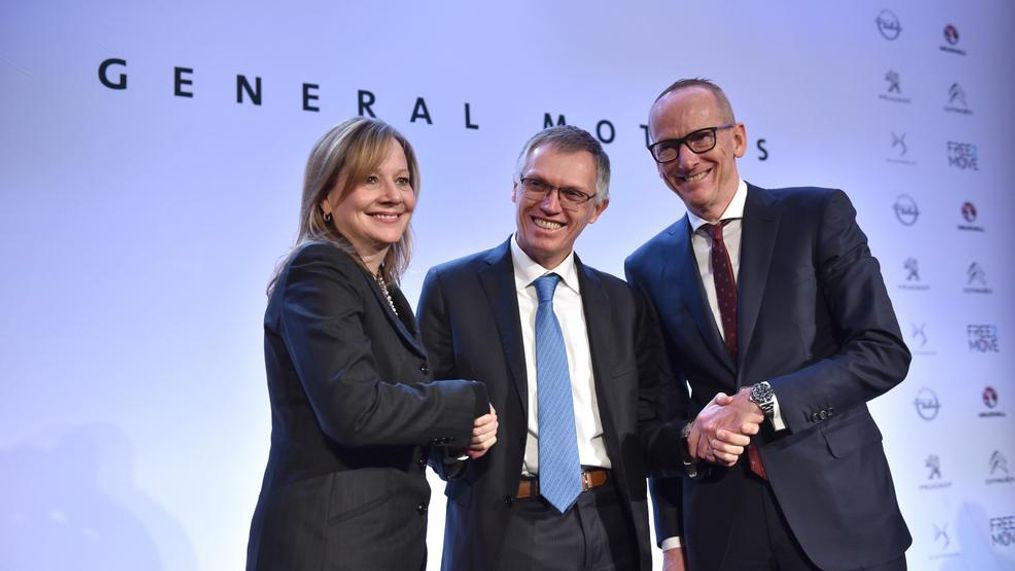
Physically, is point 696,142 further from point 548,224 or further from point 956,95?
point 956,95

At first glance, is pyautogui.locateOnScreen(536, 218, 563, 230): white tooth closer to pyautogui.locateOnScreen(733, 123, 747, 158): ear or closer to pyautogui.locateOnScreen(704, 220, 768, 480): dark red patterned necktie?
pyautogui.locateOnScreen(704, 220, 768, 480): dark red patterned necktie

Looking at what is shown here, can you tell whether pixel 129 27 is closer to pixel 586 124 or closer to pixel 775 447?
pixel 586 124

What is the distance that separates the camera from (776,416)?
2.06m

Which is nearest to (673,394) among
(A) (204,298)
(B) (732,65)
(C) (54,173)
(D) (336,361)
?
(D) (336,361)

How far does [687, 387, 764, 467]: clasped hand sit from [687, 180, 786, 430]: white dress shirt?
0.87 feet

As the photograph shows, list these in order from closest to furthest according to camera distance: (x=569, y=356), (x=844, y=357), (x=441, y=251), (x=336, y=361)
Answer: (x=336, y=361)
(x=844, y=357)
(x=569, y=356)
(x=441, y=251)

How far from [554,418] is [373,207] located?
2.26 ft

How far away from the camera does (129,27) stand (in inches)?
124

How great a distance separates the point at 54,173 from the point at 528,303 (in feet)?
5.80

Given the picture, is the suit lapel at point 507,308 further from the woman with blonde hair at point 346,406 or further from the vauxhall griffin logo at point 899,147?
the vauxhall griffin logo at point 899,147

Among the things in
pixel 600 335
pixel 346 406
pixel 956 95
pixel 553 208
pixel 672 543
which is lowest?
pixel 672 543

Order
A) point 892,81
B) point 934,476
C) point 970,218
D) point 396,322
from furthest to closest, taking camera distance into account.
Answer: point 970,218 < point 892,81 < point 934,476 < point 396,322

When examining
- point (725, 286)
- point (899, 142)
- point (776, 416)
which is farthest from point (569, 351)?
point (899, 142)

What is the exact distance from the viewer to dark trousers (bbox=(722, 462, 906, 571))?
6.93 ft
